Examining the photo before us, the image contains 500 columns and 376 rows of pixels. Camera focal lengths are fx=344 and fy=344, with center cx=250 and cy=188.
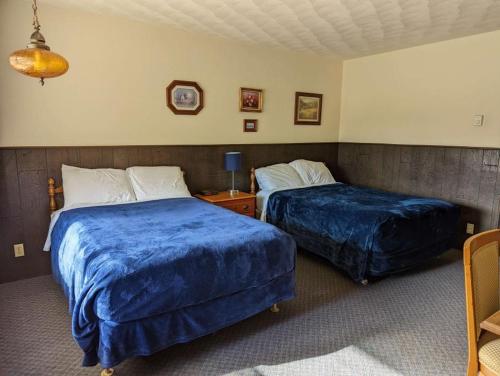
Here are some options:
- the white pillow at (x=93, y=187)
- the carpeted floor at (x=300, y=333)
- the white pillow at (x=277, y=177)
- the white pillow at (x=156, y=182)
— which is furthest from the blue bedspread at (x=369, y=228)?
the white pillow at (x=93, y=187)

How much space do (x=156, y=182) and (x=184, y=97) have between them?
101 cm

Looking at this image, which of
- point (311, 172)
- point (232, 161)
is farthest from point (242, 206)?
point (311, 172)

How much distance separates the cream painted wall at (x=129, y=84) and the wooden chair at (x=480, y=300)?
9.71 ft

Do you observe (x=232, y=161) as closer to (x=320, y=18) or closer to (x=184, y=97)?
(x=184, y=97)

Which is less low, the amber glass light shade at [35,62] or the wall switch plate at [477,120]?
the amber glass light shade at [35,62]

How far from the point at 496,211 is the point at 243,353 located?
308 cm

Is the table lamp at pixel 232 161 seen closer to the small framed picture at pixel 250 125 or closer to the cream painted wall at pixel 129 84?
the cream painted wall at pixel 129 84

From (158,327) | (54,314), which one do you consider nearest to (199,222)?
(158,327)

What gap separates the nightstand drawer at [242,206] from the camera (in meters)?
3.70

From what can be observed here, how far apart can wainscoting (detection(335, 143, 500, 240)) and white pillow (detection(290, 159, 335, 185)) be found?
654 millimetres

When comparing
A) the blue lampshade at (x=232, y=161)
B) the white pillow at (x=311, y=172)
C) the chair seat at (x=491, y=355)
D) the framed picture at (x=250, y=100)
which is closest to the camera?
the chair seat at (x=491, y=355)

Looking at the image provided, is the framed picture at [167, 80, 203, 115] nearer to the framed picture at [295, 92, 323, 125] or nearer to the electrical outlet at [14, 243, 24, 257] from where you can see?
the framed picture at [295, 92, 323, 125]

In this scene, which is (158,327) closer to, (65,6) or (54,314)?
(54,314)

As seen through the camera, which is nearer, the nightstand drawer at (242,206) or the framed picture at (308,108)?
the nightstand drawer at (242,206)
